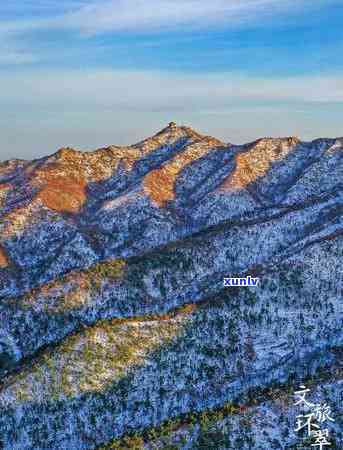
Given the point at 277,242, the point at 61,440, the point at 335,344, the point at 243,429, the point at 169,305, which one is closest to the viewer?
the point at 243,429

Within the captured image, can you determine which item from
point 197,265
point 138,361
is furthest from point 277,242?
point 138,361

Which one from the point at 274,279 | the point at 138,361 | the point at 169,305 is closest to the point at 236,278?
the point at 274,279

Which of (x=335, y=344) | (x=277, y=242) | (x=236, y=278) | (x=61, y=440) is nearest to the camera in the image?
(x=61, y=440)

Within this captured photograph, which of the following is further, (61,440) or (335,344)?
(335,344)

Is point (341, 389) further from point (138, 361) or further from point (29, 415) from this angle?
point (29, 415)

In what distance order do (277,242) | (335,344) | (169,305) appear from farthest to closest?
(277,242), (169,305), (335,344)

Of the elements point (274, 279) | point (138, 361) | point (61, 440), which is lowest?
point (61, 440)

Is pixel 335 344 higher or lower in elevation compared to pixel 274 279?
lower

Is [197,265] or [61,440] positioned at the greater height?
[197,265]

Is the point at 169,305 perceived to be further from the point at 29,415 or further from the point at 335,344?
the point at 29,415
